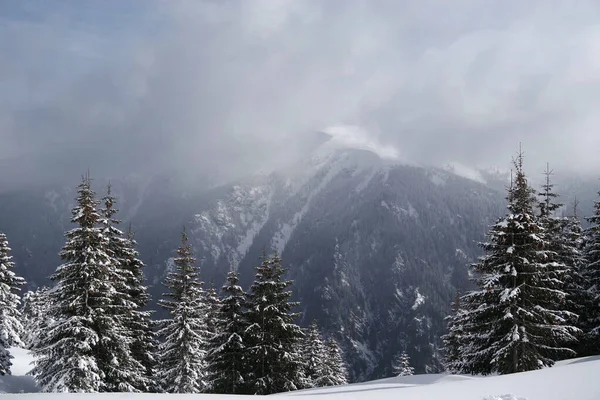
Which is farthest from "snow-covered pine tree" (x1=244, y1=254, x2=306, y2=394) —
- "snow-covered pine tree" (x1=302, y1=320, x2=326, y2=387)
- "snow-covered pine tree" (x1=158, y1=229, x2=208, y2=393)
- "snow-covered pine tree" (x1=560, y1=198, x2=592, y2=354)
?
"snow-covered pine tree" (x1=302, y1=320, x2=326, y2=387)

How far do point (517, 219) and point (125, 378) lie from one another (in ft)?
68.5

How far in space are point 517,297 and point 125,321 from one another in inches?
775

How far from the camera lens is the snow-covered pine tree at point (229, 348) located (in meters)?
27.1

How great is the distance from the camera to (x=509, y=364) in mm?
20578

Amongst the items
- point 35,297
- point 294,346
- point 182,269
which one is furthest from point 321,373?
point 35,297

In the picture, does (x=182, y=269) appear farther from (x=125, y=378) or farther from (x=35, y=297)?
(x=35, y=297)

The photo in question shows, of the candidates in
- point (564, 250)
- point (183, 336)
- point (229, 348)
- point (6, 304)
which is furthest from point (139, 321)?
point (564, 250)

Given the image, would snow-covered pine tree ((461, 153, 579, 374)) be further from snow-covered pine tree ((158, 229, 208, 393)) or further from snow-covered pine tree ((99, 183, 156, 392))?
snow-covered pine tree ((99, 183, 156, 392))

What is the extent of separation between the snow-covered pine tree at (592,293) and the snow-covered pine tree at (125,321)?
24.1 metres

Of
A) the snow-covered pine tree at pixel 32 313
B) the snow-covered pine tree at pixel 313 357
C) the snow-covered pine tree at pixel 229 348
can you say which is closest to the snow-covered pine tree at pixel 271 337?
the snow-covered pine tree at pixel 229 348

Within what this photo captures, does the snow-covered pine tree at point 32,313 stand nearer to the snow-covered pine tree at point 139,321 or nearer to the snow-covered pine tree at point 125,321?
the snow-covered pine tree at point 139,321

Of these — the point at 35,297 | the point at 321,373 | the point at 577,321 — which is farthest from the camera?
the point at 35,297

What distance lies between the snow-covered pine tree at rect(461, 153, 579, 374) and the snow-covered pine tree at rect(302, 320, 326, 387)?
2486cm

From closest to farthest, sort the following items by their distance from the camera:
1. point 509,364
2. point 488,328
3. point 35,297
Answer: point 509,364
point 488,328
point 35,297
